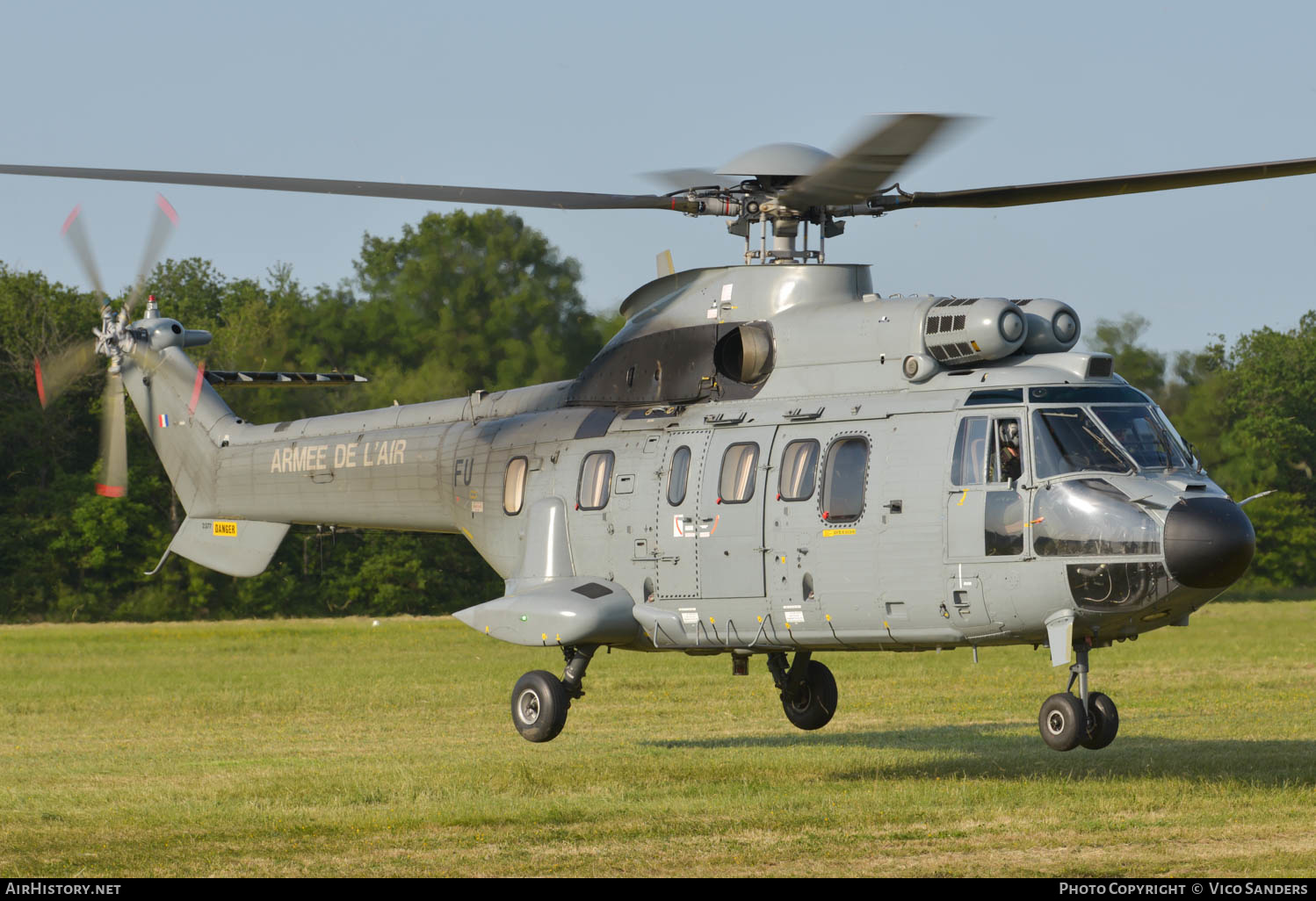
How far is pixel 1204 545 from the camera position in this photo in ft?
38.9

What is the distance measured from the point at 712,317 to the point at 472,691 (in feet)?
43.2

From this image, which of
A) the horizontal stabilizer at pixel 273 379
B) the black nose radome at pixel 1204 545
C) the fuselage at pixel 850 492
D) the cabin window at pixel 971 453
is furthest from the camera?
the horizontal stabilizer at pixel 273 379

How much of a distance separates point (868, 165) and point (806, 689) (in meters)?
6.66

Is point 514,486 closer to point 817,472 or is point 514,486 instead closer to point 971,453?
point 817,472

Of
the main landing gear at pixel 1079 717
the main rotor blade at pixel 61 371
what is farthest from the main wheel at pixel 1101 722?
the main rotor blade at pixel 61 371

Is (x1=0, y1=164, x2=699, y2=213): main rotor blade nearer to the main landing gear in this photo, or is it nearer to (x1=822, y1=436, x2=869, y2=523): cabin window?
(x1=822, y1=436, x2=869, y2=523): cabin window

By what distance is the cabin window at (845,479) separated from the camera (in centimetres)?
1341

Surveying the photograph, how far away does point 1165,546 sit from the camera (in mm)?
11938

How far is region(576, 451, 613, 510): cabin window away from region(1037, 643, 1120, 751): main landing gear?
15.2ft

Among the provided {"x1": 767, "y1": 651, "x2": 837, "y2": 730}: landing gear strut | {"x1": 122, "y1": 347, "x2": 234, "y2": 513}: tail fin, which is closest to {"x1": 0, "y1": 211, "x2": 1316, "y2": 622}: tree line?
{"x1": 122, "y1": 347, "x2": 234, "y2": 513}: tail fin

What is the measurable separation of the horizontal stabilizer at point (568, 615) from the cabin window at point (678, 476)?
3.54 feet

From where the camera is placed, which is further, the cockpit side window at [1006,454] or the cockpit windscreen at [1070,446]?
the cockpit side window at [1006,454]

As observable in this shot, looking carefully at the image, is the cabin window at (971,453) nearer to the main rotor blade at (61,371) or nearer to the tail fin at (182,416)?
the tail fin at (182,416)
